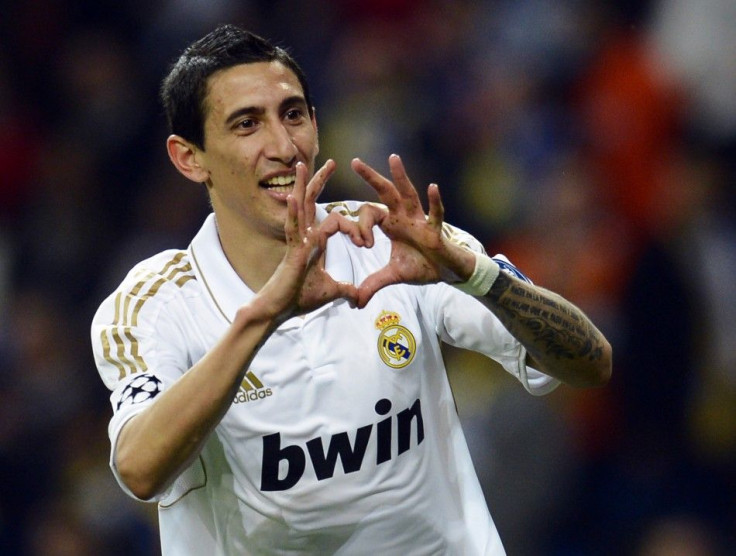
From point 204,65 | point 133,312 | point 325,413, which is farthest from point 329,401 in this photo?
point 204,65

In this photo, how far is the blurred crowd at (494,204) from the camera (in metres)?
4.86

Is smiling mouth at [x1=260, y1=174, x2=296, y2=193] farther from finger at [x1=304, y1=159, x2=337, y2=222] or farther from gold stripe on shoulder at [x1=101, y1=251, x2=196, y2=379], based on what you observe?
finger at [x1=304, y1=159, x2=337, y2=222]

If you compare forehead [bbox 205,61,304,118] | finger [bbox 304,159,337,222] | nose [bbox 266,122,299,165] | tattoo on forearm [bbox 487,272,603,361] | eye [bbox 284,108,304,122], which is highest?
forehead [bbox 205,61,304,118]

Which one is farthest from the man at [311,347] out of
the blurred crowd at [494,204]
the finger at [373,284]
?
the blurred crowd at [494,204]

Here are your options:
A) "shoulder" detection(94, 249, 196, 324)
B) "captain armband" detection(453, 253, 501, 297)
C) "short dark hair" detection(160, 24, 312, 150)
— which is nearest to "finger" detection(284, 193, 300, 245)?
"captain armband" detection(453, 253, 501, 297)

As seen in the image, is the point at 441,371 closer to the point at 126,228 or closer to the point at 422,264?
the point at 422,264

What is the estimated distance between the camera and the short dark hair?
121 inches

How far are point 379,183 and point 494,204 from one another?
3.33 meters

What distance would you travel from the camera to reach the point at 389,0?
6.45 meters

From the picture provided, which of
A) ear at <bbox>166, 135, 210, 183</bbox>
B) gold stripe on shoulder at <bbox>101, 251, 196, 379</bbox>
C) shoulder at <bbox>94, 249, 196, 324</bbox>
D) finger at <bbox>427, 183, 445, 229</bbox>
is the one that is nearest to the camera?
finger at <bbox>427, 183, 445, 229</bbox>

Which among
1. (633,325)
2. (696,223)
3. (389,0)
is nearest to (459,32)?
Result: (389,0)

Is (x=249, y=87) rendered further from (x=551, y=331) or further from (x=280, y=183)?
(x=551, y=331)

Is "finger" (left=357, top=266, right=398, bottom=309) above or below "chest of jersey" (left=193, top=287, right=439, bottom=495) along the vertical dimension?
above

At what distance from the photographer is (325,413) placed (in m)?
2.81
